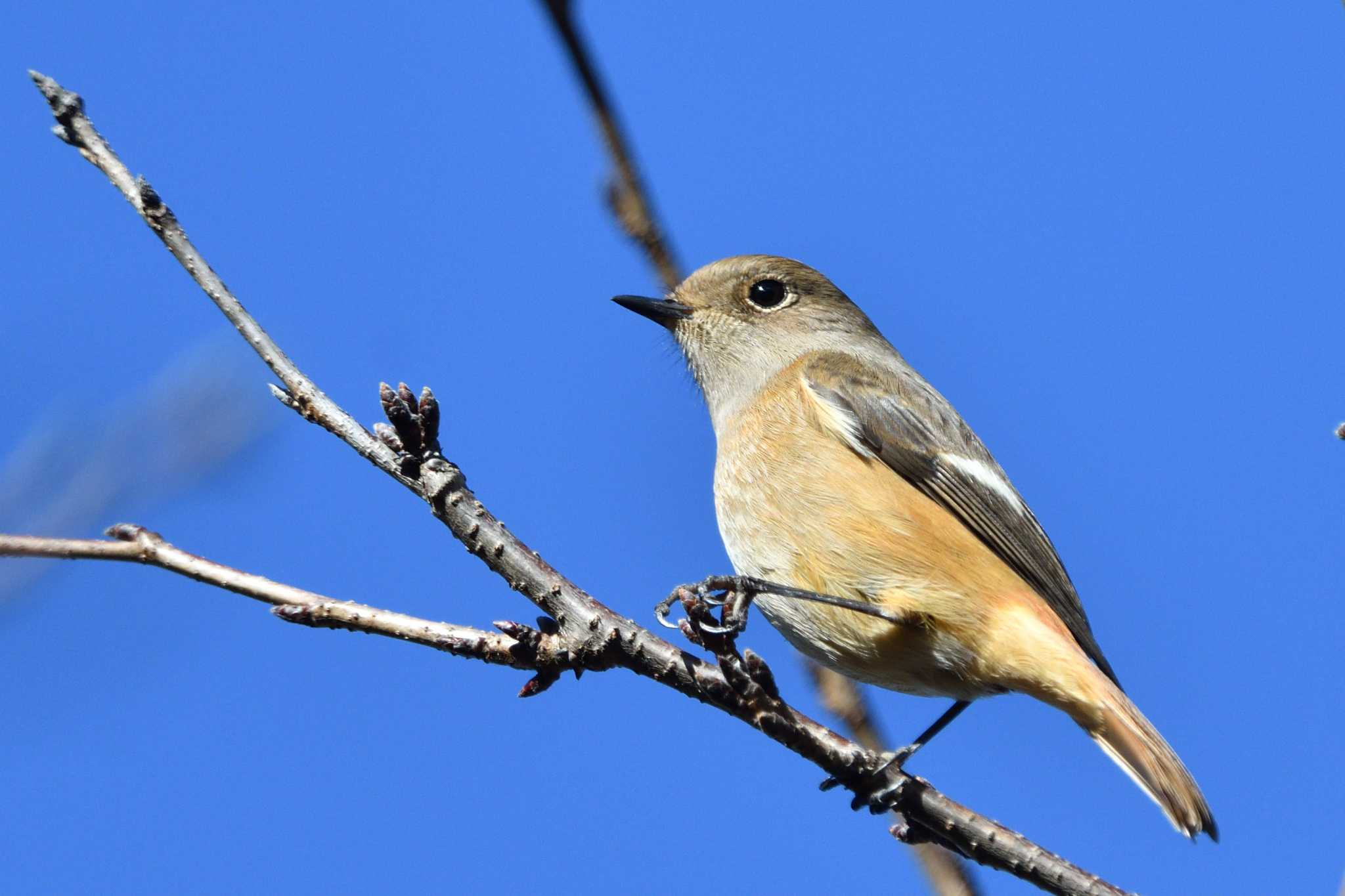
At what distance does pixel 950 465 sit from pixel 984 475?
26 centimetres

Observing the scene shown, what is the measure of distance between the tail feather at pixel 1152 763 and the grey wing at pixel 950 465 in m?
0.45

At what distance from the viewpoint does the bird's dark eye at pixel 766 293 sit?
638cm

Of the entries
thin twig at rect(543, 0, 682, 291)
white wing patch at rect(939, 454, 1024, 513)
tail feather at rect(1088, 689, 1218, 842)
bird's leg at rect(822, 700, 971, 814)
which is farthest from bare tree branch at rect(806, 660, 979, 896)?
thin twig at rect(543, 0, 682, 291)

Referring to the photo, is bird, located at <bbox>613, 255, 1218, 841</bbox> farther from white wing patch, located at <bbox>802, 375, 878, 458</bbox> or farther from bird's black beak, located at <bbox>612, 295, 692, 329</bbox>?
bird's black beak, located at <bbox>612, 295, 692, 329</bbox>

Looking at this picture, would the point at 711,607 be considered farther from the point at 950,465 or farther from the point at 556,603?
the point at 950,465

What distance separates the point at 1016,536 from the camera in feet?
17.2

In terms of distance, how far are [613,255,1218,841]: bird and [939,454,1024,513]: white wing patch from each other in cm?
1

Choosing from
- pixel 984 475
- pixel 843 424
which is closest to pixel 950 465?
pixel 984 475

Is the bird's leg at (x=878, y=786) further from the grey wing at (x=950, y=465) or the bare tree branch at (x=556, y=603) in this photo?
the grey wing at (x=950, y=465)

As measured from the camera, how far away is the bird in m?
4.48

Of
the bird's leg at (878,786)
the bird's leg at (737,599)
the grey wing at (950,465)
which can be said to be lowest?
the bird's leg at (878,786)

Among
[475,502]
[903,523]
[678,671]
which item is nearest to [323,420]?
[475,502]

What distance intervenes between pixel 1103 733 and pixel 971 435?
1.80 meters

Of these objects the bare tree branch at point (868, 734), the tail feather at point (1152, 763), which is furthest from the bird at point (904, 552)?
the bare tree branch at point (868, 734)
